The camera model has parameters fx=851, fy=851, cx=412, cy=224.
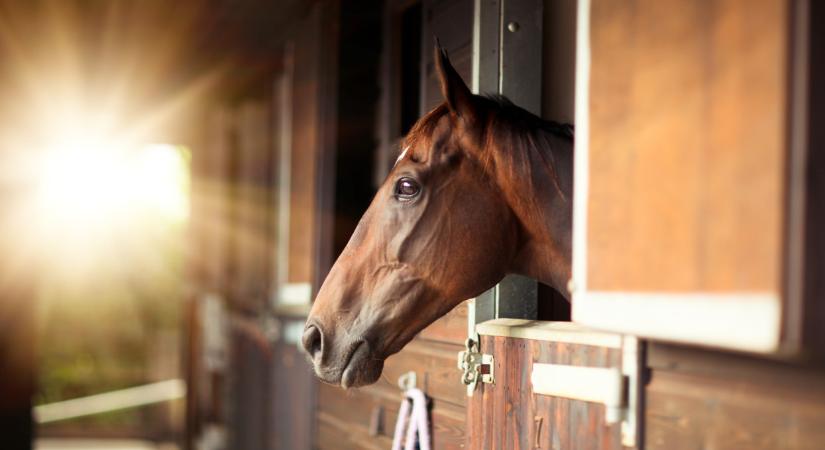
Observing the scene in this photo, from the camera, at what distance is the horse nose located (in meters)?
1.94

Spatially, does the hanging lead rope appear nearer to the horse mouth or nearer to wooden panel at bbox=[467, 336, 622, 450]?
wooden panel at bbox=[467, 336, 622, 450]

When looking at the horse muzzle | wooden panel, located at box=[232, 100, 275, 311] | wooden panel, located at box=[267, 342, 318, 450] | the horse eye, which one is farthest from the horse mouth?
wooden panel, located at box=[232, 100, 275, 311]

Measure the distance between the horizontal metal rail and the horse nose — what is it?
24.9 feet

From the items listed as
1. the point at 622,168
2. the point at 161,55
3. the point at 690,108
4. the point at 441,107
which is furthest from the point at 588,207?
the point at 161,55

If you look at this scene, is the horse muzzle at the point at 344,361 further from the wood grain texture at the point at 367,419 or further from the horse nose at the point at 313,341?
the wood grain texture at the point at 367,419

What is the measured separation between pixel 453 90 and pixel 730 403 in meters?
0.94

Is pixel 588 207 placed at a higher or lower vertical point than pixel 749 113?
lower

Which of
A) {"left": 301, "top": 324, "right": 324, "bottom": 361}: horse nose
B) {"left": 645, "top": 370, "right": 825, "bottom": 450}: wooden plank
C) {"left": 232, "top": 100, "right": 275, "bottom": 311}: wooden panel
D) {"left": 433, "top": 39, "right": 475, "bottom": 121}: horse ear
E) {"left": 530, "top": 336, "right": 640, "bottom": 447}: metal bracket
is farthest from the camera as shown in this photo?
{"left": 232, "top": 100, "right": 275, "bottom": 311}: wooden panel

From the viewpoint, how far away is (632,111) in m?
1.27

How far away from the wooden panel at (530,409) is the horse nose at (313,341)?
46 centimetres

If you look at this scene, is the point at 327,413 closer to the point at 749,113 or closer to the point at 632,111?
the point at 632,111

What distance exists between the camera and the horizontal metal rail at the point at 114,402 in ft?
30.3

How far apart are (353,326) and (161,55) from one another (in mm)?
4056

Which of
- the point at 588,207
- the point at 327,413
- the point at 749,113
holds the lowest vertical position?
the point at 327,413
